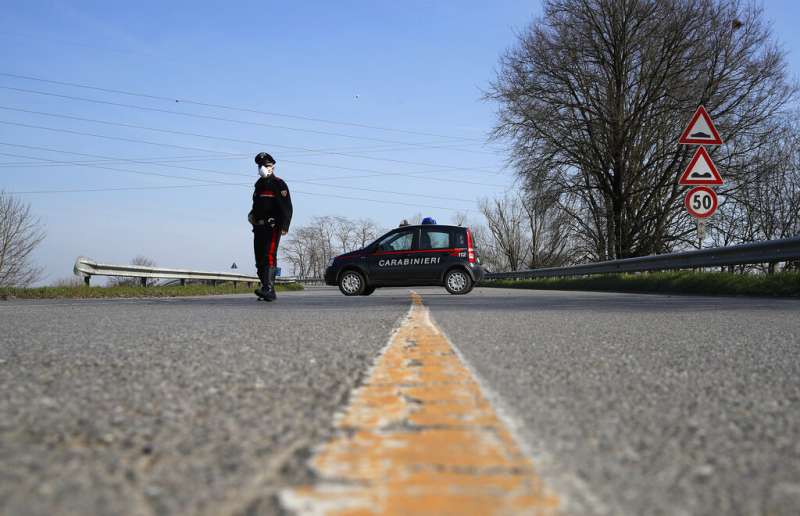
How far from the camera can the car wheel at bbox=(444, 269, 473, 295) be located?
46.3ft

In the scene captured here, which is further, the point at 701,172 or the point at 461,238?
the point at 461,238

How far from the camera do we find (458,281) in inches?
558

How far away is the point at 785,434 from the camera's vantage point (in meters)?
1.81

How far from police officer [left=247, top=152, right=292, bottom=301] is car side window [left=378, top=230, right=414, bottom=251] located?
5.26 metres

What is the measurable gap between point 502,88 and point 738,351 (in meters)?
21.6

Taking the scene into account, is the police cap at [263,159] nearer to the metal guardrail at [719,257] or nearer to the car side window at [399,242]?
the car side window at [399,242]

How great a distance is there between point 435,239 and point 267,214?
5.76m

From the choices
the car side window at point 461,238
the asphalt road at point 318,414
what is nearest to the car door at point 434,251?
the car side window at point 461,238

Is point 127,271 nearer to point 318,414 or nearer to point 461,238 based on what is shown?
point 461,238

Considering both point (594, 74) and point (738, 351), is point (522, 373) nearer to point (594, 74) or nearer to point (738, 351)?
point (738, 351)

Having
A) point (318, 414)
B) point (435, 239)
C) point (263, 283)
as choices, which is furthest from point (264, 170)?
point (318, 414)

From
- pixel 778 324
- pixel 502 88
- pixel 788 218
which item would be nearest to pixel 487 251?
pixel 788 218

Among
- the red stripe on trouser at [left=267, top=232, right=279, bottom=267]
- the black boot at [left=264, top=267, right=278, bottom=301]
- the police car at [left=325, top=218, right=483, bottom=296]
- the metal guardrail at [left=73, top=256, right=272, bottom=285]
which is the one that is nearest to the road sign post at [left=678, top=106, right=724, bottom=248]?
the police car at [left=325, top=218, right=483, bottom=296]

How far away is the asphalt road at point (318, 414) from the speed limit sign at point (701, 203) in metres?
6.99
